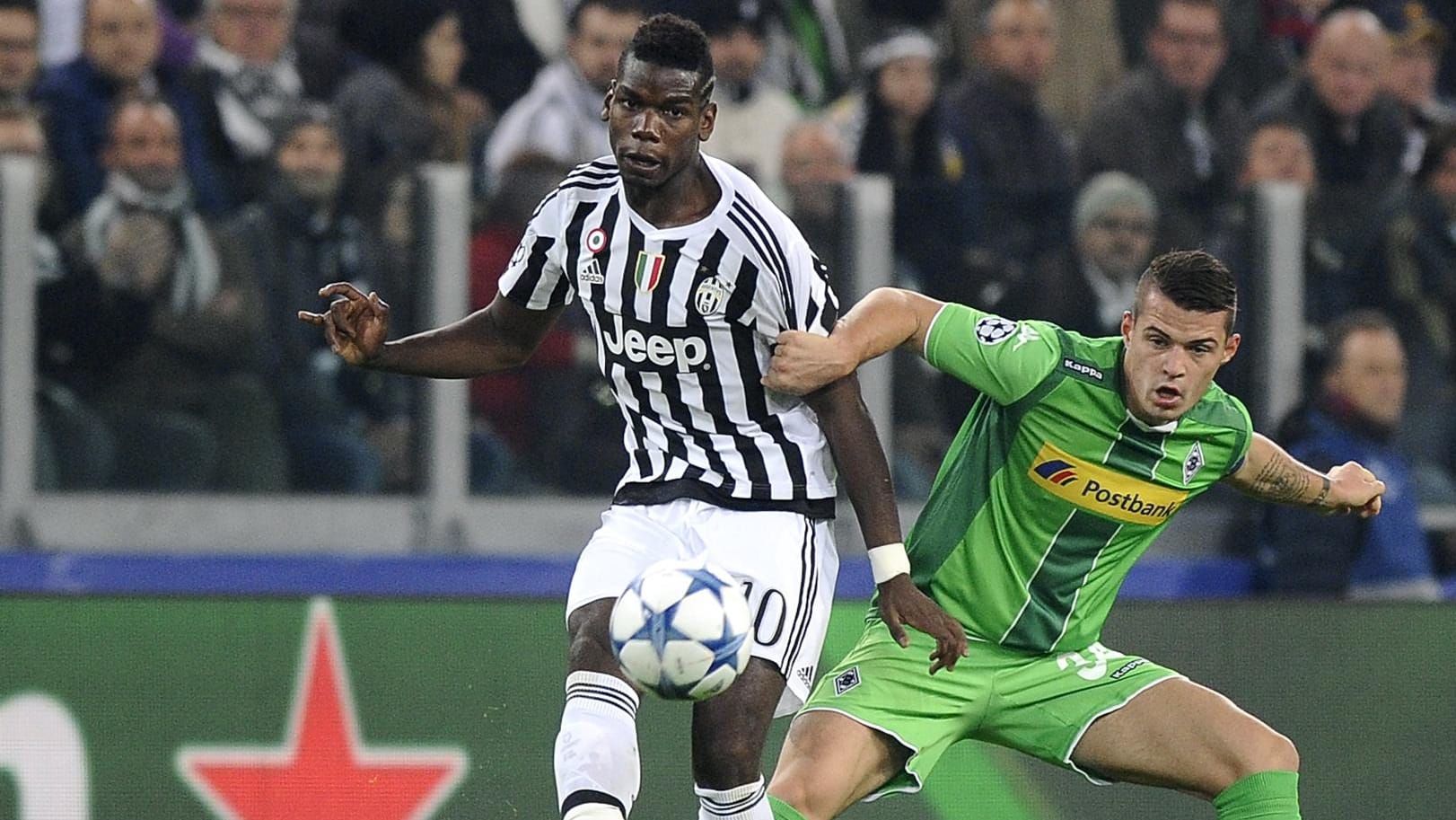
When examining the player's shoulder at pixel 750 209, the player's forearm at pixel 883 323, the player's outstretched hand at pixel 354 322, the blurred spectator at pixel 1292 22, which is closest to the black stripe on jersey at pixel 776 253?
the player's shoulder at pixel 750 209

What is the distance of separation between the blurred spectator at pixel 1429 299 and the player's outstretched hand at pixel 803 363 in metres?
4.14

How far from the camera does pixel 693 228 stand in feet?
16.6

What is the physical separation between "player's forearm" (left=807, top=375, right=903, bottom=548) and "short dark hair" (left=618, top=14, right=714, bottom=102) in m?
0.76

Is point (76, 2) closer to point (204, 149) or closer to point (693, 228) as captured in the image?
point (204, 149)

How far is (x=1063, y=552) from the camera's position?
18.6 feet

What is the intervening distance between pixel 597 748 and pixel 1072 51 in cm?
571

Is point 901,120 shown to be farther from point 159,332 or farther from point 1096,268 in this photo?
point 159,332

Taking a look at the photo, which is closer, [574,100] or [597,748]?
[597,748]

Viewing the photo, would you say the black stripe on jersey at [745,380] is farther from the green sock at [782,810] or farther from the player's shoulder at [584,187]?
the green sock at [782,810]

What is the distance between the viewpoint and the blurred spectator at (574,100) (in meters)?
8.31

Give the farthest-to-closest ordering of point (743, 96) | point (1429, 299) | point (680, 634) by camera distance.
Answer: point (743, 96) → point (1429, 299) → point (680, 634)

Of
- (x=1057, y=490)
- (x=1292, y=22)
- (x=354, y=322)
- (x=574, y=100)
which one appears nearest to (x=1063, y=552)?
(x=1057, y=490)

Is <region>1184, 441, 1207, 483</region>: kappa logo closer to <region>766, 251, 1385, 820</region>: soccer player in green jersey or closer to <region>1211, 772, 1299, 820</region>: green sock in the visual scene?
<region>766, 251, 1385, 820</region>: soccer player in green jersey

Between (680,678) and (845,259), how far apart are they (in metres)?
3.43
